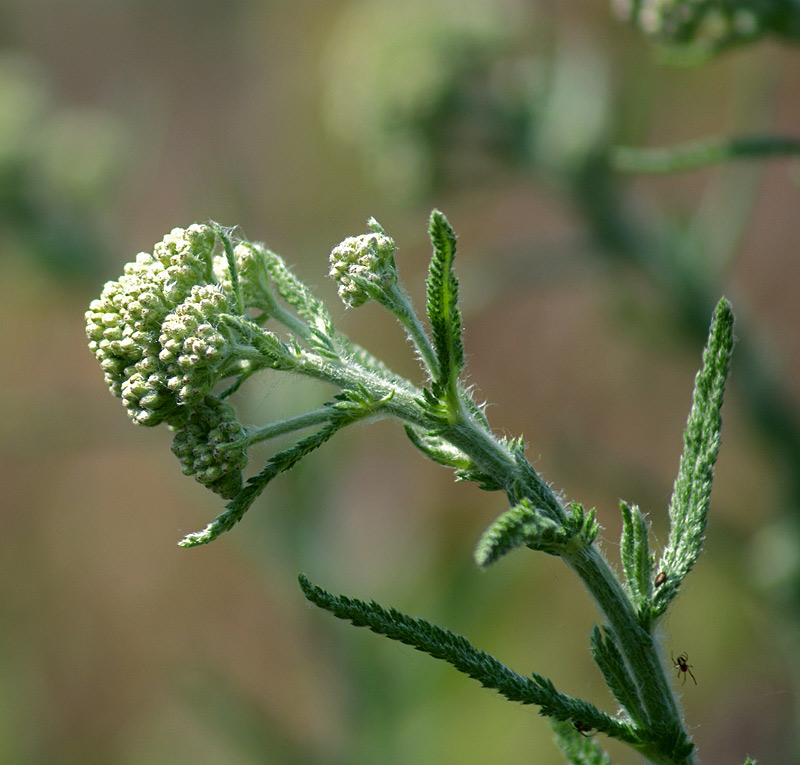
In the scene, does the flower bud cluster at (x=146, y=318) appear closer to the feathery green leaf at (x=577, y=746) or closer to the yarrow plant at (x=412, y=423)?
the yarrow plant at (x=412, y=423)

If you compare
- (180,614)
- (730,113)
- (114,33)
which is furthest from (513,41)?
(114,33)

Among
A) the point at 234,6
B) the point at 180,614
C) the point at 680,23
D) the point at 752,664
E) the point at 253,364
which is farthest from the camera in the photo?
the point at 234,6

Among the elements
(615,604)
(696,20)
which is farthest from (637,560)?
(696,20)

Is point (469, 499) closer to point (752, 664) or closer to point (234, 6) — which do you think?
point (752, 664)

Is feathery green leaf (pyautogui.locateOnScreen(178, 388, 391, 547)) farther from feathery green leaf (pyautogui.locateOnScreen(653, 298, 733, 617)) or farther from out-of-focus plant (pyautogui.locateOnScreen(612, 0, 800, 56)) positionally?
out-of-focus plant (pyautogui.locateOnScreen(612, 0, 800, 56))

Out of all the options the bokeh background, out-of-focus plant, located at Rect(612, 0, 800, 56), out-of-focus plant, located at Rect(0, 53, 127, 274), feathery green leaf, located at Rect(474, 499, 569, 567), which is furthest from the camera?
out-of-focus plant, located at Rect(0, 53, 127, 274)

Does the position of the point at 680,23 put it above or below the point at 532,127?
below

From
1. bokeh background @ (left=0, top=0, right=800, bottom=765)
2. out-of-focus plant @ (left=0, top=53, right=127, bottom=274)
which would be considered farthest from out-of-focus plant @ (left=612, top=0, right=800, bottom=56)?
out-of-focus plant @ (left=0, top=53, right=127, bottom=274)
